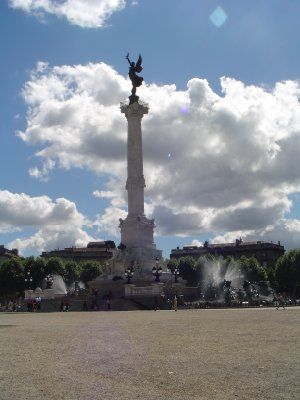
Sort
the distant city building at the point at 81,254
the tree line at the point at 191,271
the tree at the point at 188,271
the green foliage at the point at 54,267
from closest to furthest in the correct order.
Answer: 1. the tree line at the point at 191,271
2. the green foliage at the point at 54,267
3. the tree at the point at 188,271
4. the distant city building at the point at 81,254

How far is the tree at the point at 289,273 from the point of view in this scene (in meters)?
105

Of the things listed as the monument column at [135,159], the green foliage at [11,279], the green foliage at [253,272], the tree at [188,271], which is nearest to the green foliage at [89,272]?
the green foliage at [11,279]

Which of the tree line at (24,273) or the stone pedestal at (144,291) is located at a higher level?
the tree line at (24,273)

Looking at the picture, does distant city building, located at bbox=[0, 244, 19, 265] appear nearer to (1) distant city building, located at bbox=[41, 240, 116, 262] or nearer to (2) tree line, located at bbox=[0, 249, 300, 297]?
(1) distant city building, located at bbox=[41, 240, 116, 262]

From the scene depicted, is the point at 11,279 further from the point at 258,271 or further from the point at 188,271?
the point at 258,271

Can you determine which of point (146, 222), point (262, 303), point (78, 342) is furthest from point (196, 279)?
point (78, 342)

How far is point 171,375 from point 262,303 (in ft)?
168

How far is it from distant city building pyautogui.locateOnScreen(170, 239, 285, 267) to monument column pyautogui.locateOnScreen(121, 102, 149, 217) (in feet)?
296

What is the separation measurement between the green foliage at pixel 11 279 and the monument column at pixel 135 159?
37524 mm

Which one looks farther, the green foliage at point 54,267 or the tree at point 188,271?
the tree at point 188,271

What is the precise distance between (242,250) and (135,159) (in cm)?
9602

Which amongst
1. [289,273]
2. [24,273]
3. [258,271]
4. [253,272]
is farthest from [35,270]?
[289,273]

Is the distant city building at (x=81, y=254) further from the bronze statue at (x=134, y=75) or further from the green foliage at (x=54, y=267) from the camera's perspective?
the bronze statue at (x=134, y=75)

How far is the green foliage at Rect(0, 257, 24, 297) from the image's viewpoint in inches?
4235
